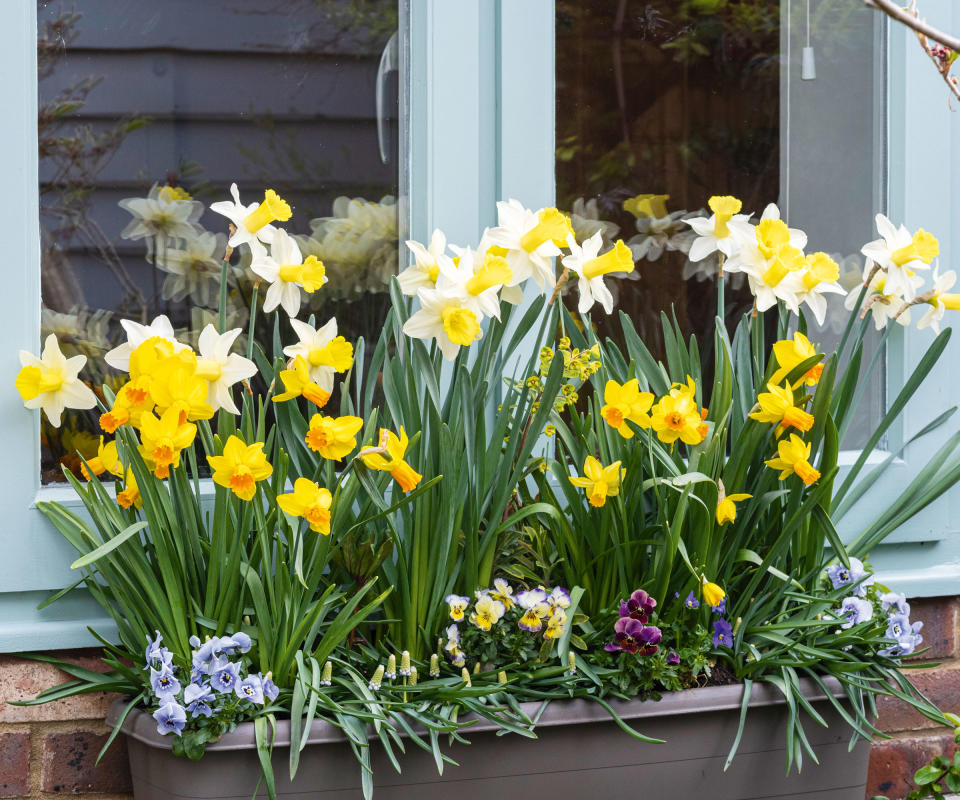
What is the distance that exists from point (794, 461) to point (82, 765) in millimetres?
950

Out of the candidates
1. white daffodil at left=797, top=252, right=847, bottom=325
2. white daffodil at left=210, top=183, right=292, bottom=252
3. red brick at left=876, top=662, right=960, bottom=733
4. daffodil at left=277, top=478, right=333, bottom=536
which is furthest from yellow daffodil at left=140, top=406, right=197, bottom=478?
red brick at left=876, top=662, right=960, bottom=733

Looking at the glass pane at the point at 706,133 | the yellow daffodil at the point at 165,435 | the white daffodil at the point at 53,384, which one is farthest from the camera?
the glass pane at the point at 706,133

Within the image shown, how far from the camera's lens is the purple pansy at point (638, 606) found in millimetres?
1130

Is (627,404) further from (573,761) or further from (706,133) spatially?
(706,133)

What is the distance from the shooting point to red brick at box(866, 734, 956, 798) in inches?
58.6

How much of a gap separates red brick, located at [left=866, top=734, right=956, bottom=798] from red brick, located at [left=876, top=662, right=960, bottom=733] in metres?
0.02

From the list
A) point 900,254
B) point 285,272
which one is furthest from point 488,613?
point 900,254

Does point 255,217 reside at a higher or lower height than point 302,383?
higher

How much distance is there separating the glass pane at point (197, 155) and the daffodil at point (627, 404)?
0.38m

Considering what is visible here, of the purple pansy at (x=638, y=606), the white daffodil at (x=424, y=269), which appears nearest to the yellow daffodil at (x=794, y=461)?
the purple pansy at (x=638, y=606)

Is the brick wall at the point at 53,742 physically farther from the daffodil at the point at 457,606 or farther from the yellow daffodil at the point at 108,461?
the daffodil at the point at 457,606

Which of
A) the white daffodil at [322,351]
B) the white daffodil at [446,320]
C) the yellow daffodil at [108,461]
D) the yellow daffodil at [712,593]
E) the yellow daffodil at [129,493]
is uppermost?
the white daffodil at [446,320]

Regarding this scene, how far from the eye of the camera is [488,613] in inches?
44.0

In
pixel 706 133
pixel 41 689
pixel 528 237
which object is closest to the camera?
pixel 528 237
